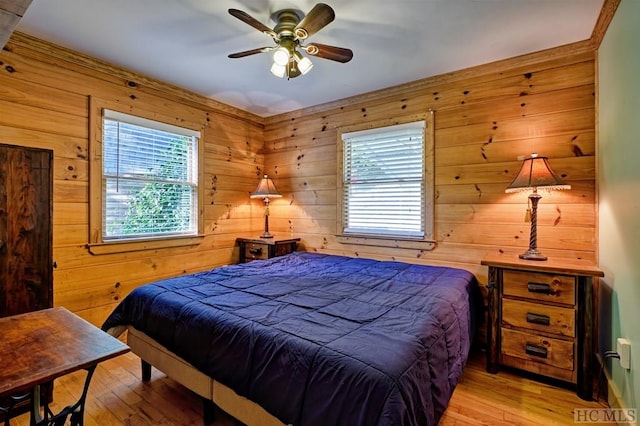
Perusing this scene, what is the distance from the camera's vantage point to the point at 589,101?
2404 mm

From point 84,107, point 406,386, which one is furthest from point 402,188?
point 84,107

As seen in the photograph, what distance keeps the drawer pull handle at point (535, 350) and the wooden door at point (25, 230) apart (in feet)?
10.4

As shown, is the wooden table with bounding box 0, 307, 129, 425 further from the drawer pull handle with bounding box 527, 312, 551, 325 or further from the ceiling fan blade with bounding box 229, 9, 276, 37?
the drawer pull handle with bounding box 527, 312, 551, 325

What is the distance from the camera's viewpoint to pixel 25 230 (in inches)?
76.9

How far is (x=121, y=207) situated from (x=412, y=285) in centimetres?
263

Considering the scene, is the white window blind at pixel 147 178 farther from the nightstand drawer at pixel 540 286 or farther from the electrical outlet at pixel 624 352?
the electrical outlet at pixel 624 352

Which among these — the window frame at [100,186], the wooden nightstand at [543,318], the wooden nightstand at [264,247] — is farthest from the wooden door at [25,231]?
the wooden nightstand at [543,318]

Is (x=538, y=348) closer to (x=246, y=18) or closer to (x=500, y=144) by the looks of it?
(x=500, y=144)

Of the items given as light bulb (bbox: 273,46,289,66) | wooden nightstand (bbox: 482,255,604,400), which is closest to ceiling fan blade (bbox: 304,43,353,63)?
light bulb (bbox: 273,46,289,66)

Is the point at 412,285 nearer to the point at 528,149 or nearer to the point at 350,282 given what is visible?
the point at 350,282

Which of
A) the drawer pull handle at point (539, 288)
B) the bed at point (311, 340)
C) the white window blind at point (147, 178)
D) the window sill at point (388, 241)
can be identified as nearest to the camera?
the bed at point (311, 340)

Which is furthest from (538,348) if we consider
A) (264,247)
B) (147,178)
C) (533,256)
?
(147,178)

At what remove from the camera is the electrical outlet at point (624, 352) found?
1.66 m

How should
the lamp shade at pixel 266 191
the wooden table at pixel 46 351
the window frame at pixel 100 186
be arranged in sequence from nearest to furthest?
the wooden table at pixel 46 351 < the window frame at pixel 100 186 < the lamp shade at pixel 266 191
